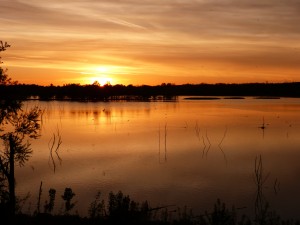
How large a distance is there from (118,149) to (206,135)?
30.8 ft

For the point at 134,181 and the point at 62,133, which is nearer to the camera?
the point at 134,181

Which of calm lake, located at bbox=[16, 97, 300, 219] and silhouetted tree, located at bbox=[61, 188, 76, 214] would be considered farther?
calm lake, located at bbox=[16, 97, 300, 219]

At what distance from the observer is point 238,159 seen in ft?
80.4

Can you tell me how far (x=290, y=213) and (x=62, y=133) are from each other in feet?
88.3

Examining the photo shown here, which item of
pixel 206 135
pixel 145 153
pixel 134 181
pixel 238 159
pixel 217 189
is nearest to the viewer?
pixel 217 189

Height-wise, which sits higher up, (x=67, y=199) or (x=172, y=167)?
(x=67, y=199)

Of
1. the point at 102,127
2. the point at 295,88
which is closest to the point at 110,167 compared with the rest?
the point at 102,127

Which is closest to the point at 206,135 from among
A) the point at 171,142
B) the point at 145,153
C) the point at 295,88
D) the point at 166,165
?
the point at 171,142

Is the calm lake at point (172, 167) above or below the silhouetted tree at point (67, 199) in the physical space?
below

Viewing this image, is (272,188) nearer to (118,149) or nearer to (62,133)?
(118,149)

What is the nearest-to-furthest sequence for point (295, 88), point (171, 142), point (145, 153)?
point (145, 153)
point (171, 142)
point (295, 88)

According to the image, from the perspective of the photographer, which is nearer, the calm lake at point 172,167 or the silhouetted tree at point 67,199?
the silhouetted tree at point 67,199

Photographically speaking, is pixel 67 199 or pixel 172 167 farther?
pixel 172 167

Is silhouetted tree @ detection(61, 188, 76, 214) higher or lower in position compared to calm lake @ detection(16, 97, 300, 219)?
higher
